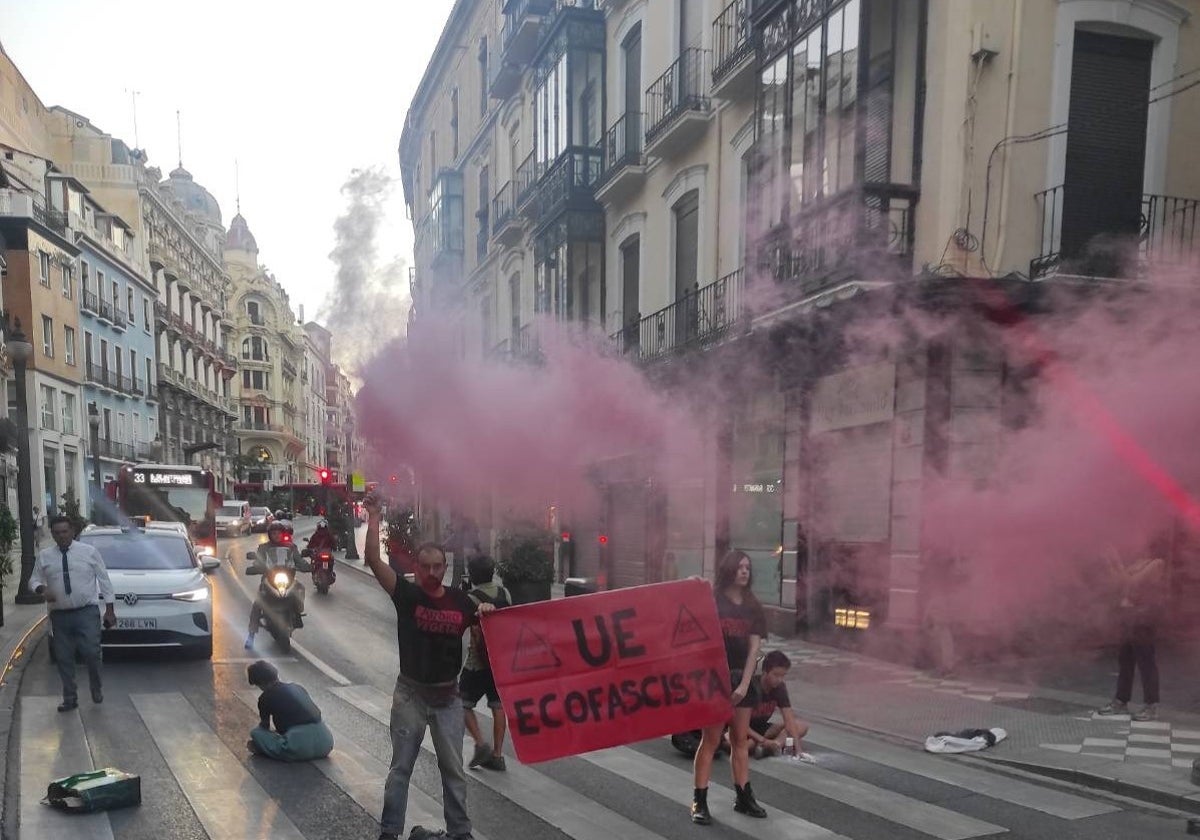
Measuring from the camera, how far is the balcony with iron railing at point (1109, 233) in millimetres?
9086

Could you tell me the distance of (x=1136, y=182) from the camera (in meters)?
9.48

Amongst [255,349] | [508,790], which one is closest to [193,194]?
[255,349]

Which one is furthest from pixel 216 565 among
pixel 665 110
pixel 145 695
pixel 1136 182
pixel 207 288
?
pixel 207 288

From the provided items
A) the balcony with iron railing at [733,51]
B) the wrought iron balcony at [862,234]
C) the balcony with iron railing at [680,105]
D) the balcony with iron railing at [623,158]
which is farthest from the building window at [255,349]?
the wrought iron balcony at [862,234]

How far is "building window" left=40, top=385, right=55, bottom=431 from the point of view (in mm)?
34031

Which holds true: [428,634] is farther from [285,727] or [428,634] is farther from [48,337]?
[48,337]

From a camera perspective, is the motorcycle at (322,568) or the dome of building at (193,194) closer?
the motorcycle at (322,568)

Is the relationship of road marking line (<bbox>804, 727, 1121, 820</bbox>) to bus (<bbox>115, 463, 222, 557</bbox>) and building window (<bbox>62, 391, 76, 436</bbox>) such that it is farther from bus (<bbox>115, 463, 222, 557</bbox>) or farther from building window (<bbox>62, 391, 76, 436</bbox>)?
building window (<bbox>62, 391, 76, 436</bbox>)

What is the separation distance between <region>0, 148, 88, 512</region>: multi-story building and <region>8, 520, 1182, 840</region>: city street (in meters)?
29.2

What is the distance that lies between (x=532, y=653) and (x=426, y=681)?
63cm

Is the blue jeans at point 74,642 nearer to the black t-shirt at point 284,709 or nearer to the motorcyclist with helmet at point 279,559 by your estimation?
the black t-shirt at point 284,709

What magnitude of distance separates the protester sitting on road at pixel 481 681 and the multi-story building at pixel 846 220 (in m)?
5.15

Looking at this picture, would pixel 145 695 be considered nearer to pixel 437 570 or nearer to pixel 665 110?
pixel 437 570

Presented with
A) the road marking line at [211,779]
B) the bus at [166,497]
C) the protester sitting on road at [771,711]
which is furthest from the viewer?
the bus at [166,497]
